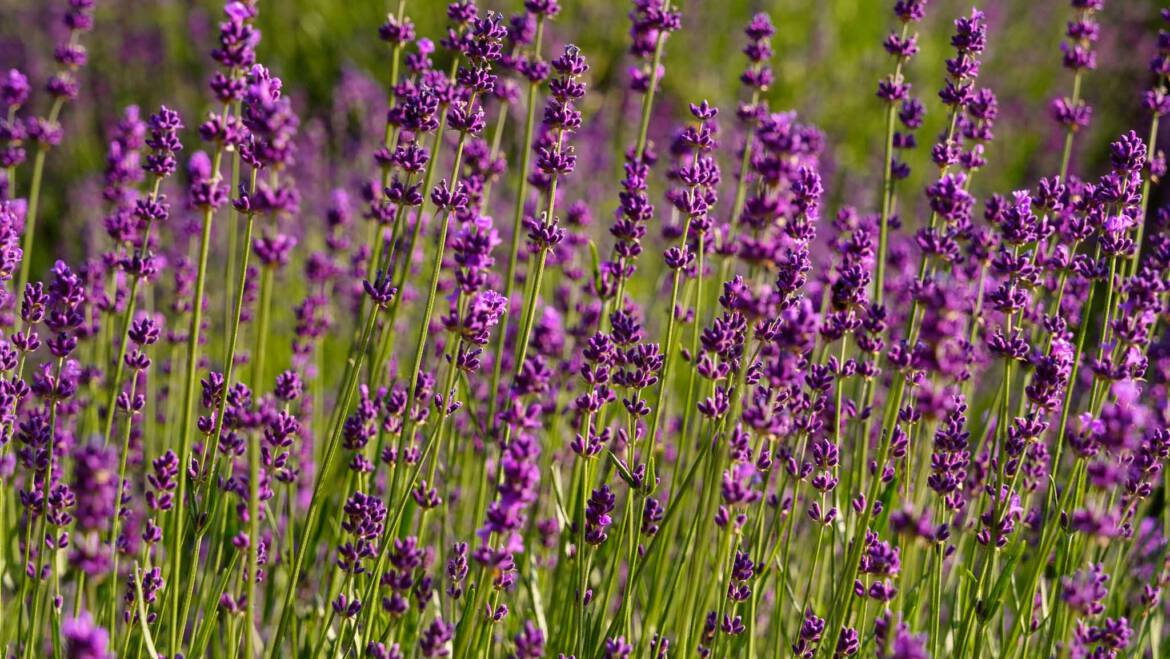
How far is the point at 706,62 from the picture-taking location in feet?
32.1

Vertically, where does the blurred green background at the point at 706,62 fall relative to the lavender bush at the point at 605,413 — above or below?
above

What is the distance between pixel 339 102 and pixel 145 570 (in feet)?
17.9

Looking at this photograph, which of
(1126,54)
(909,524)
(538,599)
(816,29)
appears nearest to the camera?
(909,524)

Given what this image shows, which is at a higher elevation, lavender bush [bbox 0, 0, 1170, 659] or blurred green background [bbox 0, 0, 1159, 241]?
blurred green background [bbox 0, 0, 1159, 241]

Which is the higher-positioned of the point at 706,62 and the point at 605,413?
the point at 706,62

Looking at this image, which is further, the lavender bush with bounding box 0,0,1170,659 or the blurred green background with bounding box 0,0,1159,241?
the blurred green background with bounding box 0,0,1159,241

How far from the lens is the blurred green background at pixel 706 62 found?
9.03m

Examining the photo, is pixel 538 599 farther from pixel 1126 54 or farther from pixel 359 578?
pixel 1126 54

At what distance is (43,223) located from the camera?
830cm

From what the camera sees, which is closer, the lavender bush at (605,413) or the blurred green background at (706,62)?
the lavender bush at (605,413)

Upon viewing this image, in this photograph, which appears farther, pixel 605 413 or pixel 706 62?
pixel 706 62

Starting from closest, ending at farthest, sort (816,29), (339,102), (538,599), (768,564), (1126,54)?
1. (768,564)
2. (538,599)
3. (339,102)
4. (816,29)
5. (1126,54)

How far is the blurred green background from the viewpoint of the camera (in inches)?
356

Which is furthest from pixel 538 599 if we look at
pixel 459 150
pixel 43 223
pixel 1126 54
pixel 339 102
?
pixel 1126 54
